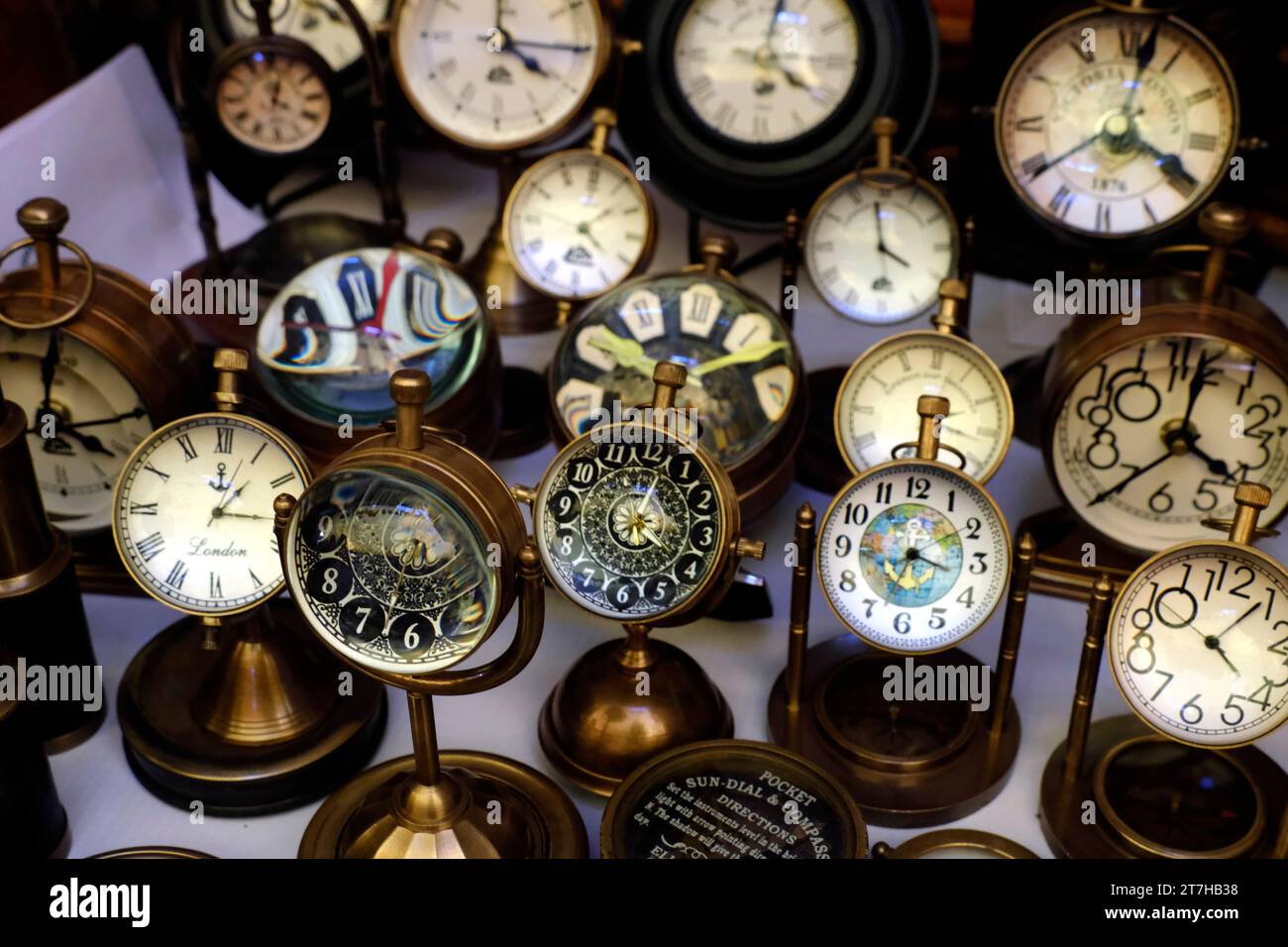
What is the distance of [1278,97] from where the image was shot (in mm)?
4125

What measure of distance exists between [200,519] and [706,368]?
1093mm

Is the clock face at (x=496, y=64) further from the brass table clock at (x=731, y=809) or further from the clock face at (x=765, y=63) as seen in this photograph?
the brass table clock at (x=731, y=809)

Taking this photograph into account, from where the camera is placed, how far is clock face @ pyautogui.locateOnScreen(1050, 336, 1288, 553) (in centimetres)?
315

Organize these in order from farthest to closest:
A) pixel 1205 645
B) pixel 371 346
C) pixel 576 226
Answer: pixel 576 226 → pixel 371 346 → pixel 1205 645

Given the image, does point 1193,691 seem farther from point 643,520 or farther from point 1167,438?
point 643,520

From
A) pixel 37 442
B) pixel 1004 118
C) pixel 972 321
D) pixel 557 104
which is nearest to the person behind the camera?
pixel 37 442

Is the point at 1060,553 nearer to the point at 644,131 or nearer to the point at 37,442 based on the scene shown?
the point at 644,131

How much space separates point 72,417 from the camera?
328 cm

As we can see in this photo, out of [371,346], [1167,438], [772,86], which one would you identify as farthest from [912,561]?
[772,86]

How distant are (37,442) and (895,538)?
1.85m

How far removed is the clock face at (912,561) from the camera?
110 inches

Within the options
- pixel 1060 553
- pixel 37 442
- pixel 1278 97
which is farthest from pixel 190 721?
pixel 1278 97

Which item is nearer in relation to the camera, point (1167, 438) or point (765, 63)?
point (1167, 438)

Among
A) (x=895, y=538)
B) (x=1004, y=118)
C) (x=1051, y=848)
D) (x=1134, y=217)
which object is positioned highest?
(x=1004, y=118)
